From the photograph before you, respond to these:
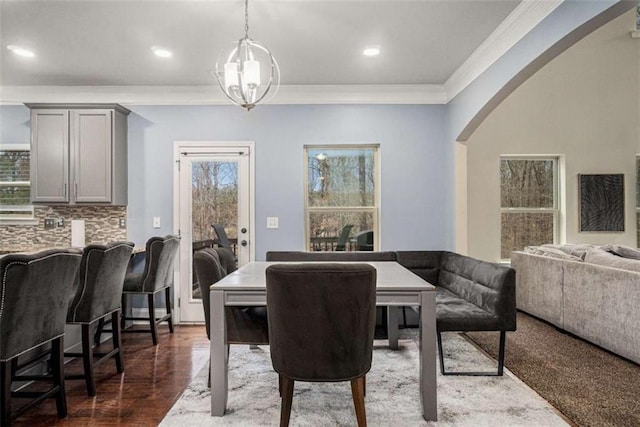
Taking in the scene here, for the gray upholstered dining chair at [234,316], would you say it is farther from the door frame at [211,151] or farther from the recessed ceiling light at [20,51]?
the recessed ceiling light at [20,51]

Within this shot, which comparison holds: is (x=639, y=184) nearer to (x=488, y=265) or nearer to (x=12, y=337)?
(x=488, y=265)

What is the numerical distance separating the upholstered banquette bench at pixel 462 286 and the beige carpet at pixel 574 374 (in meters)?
0.36

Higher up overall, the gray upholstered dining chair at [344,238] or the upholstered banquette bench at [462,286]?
the gray upholstered dining chair at [344,238]

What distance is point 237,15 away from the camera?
108 inches

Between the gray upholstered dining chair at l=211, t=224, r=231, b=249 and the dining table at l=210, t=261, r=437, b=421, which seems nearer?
the dining table at l=210, t=261, r=437, b=421

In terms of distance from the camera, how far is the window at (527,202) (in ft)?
17.0

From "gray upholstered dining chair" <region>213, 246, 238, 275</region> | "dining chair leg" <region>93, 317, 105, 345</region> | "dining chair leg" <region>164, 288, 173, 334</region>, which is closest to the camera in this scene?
"gray upholstered dining chair" <region>213, 246, 238, 275</region>

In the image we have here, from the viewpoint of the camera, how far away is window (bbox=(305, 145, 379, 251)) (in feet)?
14.5

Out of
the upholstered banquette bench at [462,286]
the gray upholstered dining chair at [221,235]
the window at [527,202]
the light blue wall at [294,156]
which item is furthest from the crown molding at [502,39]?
the gray upholstered dining chair at [221,235]

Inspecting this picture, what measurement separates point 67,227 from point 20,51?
6.05 feet

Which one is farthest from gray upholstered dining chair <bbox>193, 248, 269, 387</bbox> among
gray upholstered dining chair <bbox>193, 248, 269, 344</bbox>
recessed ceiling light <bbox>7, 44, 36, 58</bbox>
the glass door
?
recessed ceiling light <bbox>7, 44, 36, 58</bbox>

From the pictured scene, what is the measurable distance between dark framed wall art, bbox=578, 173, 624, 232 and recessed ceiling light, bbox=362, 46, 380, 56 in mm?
3567

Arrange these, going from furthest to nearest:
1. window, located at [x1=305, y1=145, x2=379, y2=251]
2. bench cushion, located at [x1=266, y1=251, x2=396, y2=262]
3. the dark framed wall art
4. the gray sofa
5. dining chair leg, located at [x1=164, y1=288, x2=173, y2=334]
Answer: the dark framed wall art, window, located at [x1=305, y1=145, x2=379, y2=251], dining chair leg, located at [x1=164, y1=288, x2=173, y2=334], bench cushion, located at [x1=266, y1=251, x2=396, y2=262], the gray sofa

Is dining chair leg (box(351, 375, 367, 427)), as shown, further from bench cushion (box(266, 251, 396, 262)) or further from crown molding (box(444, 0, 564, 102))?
crown molding (box(444, 0, 564, 102))
